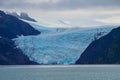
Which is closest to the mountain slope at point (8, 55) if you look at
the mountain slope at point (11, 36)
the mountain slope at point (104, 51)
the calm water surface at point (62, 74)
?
the mountain slope at point (11, 36)

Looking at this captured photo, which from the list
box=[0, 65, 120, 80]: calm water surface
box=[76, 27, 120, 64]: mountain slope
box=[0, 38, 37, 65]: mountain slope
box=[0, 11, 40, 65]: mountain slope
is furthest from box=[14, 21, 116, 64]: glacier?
box=[0, 38, 37, 65]: mountain slope

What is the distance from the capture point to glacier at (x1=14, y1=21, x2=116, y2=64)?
132125 millimetres

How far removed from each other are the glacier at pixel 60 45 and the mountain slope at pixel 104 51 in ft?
66.3

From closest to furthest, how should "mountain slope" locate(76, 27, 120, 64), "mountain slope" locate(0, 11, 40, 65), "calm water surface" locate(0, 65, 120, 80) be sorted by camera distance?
"calm water surface" locate(0, 65, 120, 80) → "mountain slope" locate(0, 11, 40, 65) → "mountain slope" locate(76, 27, 120, 64)

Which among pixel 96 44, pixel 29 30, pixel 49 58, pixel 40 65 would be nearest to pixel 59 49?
pixel 49 58

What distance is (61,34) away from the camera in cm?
13738

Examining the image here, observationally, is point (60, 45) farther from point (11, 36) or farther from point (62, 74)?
point (11, 36)

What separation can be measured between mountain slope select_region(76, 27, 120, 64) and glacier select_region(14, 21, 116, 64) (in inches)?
795

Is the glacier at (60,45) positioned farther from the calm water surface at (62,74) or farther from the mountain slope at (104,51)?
the calm water surface at (62,74)

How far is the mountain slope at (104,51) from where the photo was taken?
160 meters

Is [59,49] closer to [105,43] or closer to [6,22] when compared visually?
[105,43]

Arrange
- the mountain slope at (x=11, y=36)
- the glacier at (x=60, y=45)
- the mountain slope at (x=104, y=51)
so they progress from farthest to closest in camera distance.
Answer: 1. the mountain slope at (x=104, y=51)
2. the mountain slope at (x=11, y=36)
3. the glacier at (x=60, y=45)

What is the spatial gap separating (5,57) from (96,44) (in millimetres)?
28918

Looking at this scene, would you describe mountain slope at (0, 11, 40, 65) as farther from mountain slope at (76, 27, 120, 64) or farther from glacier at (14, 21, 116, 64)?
mountain slope at (76, 27, 120, 64)
